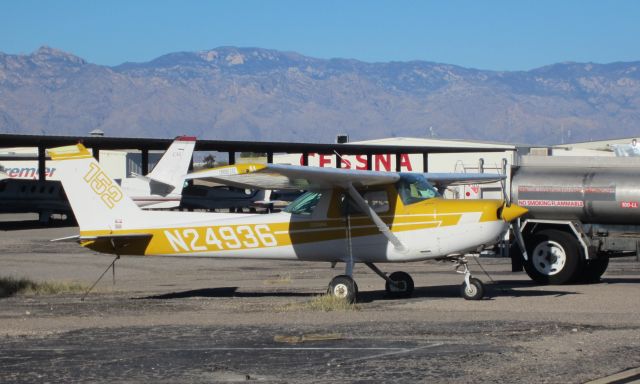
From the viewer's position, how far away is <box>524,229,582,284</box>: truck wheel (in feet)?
66.0

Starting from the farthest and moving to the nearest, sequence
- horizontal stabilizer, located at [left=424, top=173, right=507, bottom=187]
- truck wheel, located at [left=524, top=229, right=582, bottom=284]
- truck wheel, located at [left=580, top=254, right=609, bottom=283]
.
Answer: truck wheel, located at [left=580, top=254, right=609, bottom=283] < truck wheel, located at [left=524, top=229, right=582, bottom=284] < horizontal stabilizer, located at [left=424, top=173, right=507, bottom=187]

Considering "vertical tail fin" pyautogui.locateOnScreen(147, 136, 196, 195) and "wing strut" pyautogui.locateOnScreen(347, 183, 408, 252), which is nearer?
"wing strut" pyautogui.locateOnScreen(347, 183, 408, 252)

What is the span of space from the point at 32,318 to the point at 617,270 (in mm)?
13967

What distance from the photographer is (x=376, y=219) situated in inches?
678

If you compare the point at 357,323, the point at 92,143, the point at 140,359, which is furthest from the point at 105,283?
the point at 92,143

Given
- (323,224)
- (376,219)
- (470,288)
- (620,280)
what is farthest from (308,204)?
(620,280)

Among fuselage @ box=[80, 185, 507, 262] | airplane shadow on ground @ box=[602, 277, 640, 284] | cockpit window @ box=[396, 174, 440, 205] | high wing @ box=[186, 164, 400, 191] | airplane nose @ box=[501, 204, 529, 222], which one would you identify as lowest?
airplane shadow on ground @ box=[602, 277, 640, 284]

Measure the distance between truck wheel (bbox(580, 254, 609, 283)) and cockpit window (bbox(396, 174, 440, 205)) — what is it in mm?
4402

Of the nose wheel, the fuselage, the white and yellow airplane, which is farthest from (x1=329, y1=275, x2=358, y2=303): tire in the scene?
the nose wheel

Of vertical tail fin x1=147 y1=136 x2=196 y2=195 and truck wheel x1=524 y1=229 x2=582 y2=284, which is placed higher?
vertical tail fin x1=147 y1=136 x2=196 y2=195

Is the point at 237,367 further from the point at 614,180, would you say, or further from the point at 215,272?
the point at 215,272

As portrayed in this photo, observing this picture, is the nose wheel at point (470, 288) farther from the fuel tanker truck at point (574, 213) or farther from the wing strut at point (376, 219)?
the fuel tanker truck at point (574, 213)

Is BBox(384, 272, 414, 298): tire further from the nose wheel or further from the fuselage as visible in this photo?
the nose wheel

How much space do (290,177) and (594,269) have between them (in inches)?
290
